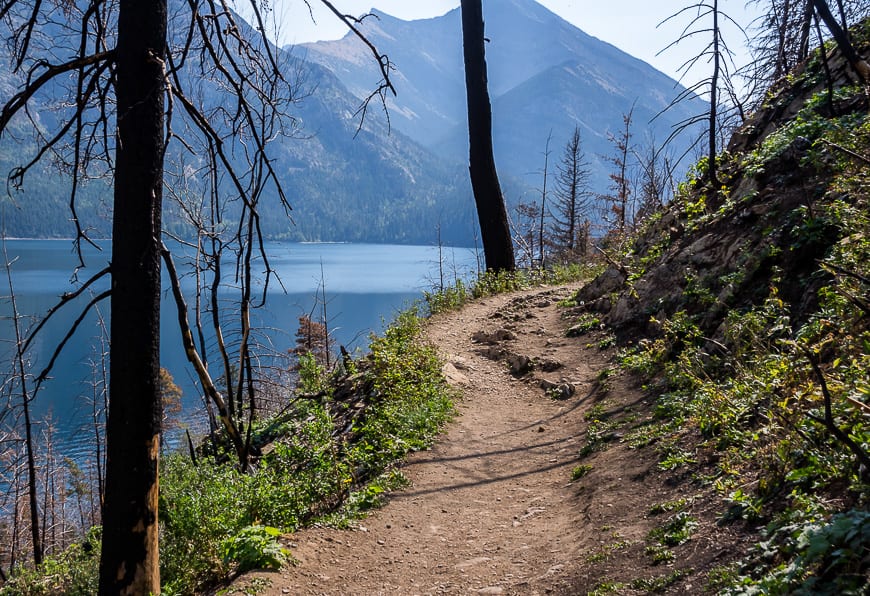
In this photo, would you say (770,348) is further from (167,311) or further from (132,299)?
(167,311)

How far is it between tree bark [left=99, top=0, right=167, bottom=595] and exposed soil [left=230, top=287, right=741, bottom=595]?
739 millimetres

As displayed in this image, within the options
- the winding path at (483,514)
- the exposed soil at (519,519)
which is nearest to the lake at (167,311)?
the winding path at (483,514)

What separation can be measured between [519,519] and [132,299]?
3136 millimetres

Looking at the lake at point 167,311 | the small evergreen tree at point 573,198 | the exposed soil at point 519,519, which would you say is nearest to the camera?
the exposed soil at point 519,519

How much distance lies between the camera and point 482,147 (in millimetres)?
12828

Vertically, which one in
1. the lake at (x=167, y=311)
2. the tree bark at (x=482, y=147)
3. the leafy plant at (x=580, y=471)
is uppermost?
the tree bark at (x=482, y=147)

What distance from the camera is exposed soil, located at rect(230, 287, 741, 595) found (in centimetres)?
321

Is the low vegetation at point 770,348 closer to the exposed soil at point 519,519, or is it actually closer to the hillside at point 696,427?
the hillside at point 696,427

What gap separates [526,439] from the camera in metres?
5.82

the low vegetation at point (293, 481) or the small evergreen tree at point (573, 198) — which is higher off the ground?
the small evergreen tree at point (573, 198)

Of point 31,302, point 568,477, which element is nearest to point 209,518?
point 568,477

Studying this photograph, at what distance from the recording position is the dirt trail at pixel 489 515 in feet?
11.7

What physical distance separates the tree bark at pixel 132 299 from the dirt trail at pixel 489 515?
854 mm

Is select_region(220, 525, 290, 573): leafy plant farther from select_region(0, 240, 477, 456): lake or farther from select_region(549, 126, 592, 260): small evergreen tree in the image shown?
select_region(0, 240, 477, 456): lake
